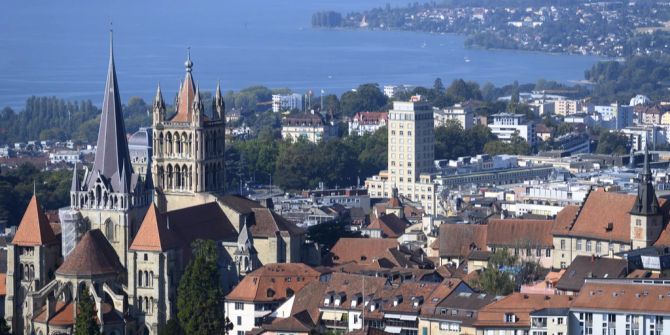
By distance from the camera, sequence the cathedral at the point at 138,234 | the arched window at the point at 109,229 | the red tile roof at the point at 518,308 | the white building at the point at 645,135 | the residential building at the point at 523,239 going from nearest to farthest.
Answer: the red tile roof at the point at 518,308
the cathedral at the point at 138,234
the arched window at the point at 109,229
the residential building at the point at 523,239
the white building at the point at 645,135

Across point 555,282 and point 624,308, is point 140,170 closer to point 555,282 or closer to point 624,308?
point 555,282

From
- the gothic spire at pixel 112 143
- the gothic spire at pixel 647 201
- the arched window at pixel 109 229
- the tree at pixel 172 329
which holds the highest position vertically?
the gothic spire at pixel 112 143

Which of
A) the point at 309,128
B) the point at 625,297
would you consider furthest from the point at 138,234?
the point at 309,128

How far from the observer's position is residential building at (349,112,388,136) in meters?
151

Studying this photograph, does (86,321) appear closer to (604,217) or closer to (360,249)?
(360,249)

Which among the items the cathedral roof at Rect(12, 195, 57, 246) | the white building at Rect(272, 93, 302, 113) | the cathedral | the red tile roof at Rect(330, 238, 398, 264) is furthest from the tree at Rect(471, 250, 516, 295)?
the white building at Rect(272, 93, 302, 113)

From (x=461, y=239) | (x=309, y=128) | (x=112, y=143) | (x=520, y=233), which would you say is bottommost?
(x=309, y=128)

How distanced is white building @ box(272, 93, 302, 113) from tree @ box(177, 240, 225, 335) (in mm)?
113992

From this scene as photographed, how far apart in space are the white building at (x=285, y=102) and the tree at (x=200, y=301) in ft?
374

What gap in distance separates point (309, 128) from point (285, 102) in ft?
117

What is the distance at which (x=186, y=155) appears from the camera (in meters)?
79.4

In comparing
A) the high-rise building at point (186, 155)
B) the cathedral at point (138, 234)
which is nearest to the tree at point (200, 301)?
the cathedral at point (138, 234)

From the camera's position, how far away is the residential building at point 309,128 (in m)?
149

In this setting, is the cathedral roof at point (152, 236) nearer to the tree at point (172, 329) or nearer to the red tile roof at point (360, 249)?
the tree at point (172, 329)
